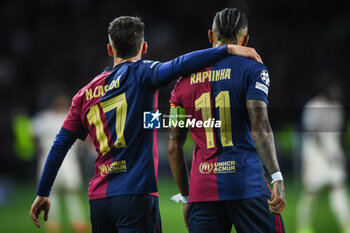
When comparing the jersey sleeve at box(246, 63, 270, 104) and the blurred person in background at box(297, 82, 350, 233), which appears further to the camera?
the blurred person in background at box(297, 82, 350, 233)

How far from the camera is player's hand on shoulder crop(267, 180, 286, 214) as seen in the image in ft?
8.99

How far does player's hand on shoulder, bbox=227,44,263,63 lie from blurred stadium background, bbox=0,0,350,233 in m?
10.5

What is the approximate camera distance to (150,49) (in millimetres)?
17547

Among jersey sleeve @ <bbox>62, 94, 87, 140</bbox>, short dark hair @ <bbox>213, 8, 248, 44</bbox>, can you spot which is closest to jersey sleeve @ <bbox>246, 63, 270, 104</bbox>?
short dark hair @ <bbox>213, 8, 248, 44</bbox>

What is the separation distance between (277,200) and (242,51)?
91 cm

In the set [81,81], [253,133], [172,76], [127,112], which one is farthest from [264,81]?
[81,81]

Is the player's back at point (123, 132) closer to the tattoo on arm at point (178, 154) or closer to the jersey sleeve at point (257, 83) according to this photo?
the tattoo on arm at point (178, 154)

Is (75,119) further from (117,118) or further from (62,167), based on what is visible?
(62,167)

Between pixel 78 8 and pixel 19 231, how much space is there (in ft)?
42.5

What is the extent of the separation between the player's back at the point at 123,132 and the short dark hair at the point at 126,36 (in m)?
0.10

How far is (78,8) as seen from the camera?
19516 mm

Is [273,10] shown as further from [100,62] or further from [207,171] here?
[207,171]

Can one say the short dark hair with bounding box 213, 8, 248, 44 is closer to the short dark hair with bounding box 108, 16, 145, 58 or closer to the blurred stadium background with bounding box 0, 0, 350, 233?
the short dark hair with bounding box 108, 16, 145, 58

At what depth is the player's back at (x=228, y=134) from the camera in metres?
2.93
